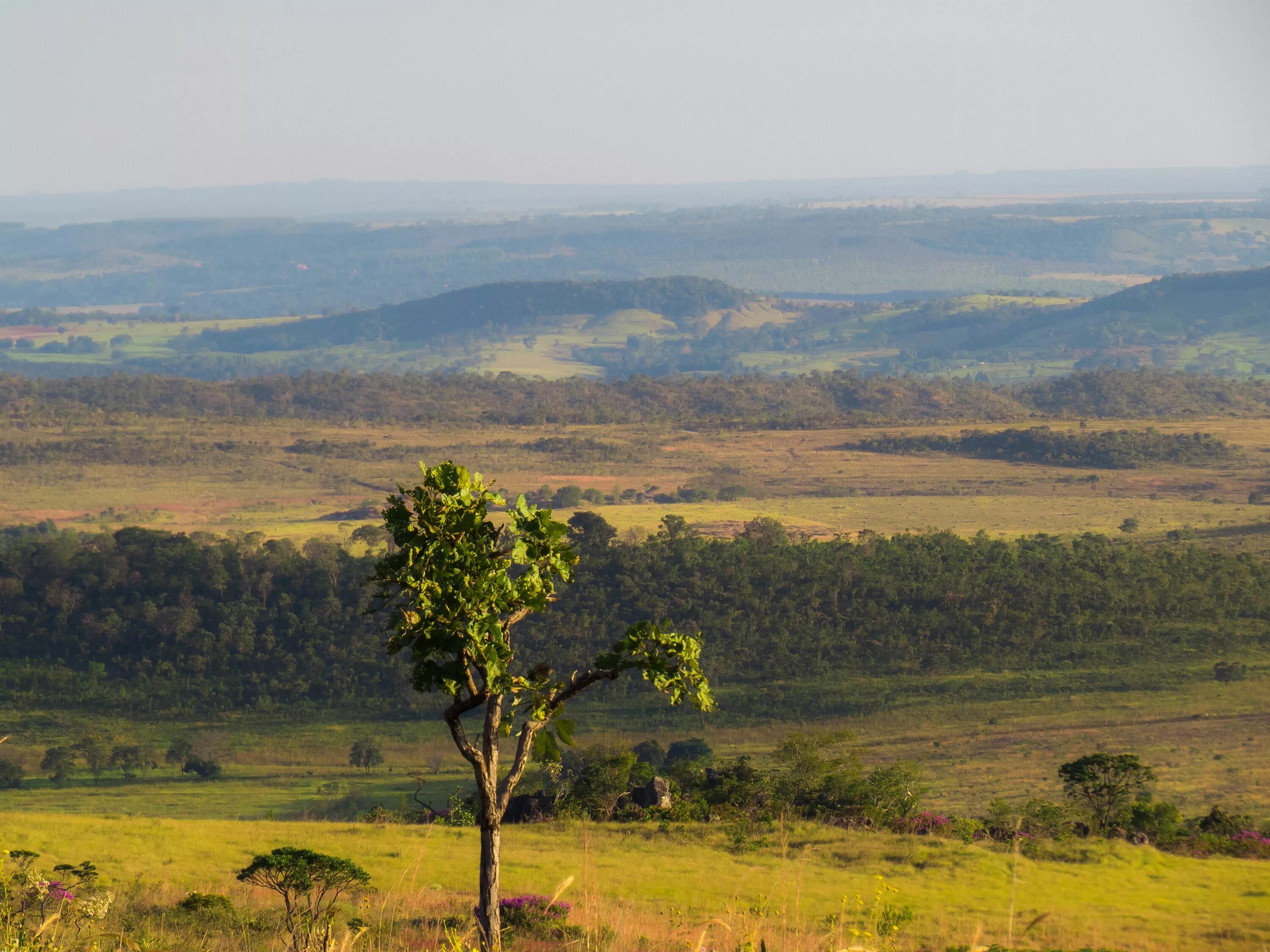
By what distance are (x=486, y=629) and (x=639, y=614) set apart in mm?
49613

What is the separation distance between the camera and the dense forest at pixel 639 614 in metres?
54.7

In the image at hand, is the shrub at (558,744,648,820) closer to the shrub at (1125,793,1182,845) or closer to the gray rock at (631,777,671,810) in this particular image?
the gray rock at (631,777,671,810)

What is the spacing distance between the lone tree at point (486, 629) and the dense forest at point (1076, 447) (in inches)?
3957

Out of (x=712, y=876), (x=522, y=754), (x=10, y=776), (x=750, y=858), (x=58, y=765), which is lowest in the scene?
(x=10, y=776)

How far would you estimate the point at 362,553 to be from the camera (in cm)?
7188

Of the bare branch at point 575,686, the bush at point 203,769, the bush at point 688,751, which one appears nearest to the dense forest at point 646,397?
the bush at point 203,769

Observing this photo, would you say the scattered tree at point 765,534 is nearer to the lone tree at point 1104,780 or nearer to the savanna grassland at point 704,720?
the savanna grassland at point 704,720

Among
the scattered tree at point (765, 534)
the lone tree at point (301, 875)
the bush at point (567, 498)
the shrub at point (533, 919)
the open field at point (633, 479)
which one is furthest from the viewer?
the bush at point (567, 498)

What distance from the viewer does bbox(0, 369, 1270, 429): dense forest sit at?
491 feet

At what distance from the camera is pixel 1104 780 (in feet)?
105

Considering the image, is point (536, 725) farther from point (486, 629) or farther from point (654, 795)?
point (654, 795)

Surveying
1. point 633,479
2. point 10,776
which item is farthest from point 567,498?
point 10,776

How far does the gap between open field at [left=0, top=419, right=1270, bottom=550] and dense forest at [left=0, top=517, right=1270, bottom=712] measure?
14.9 m

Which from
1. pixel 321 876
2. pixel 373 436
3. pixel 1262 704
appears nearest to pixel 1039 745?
pixel 1262 704
